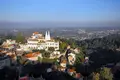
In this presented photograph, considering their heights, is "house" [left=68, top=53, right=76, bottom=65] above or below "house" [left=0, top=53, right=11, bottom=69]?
below

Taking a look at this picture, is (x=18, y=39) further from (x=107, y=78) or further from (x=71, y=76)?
(x=107, y=78)

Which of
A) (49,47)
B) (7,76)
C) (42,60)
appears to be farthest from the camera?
(49,47)

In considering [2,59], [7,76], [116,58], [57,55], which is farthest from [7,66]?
[116,58]

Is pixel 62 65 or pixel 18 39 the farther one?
pixel 18 39

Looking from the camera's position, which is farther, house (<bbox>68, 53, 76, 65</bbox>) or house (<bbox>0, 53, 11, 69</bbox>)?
house (<bbox>68, 53, 76, 65</bbox>)

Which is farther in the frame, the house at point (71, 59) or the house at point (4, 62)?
the house at point (71, 59)

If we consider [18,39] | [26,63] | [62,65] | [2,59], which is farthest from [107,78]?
[18,39]

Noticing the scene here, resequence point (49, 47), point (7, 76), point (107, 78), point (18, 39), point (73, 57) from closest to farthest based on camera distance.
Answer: point (107, 78), point (7, 76), point (73, 57), point (49, 47), point (18, 39)

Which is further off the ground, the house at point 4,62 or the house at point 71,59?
the house at point 4,62

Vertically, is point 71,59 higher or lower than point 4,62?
lower

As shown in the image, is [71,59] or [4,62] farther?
[71,59]
